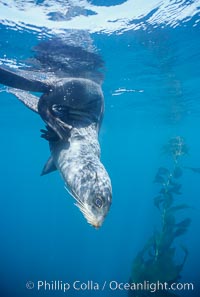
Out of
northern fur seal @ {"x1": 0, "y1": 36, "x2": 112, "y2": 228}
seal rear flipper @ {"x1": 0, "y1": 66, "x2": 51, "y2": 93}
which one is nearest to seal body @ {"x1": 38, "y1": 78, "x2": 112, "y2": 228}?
northern fur seal @ {"x1": 0, "y1": 36, "x2": 112, "y2": 228}

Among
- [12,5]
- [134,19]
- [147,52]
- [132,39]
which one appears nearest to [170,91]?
[147,52]

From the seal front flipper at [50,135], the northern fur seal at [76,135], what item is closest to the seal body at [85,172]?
the northern fur seal at [76,135]

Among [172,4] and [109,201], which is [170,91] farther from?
[109,201]

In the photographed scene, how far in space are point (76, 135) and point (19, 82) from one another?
1.72 meters

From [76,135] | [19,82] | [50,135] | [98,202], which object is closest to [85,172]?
[98,202]

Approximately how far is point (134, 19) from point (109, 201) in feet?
23.9

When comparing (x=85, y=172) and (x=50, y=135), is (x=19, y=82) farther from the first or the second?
(x=85, y=172)

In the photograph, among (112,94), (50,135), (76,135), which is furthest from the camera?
(112,94)

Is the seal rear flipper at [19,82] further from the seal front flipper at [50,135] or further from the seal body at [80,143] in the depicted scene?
the seal front flipper at [50,135]

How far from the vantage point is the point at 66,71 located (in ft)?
40.8

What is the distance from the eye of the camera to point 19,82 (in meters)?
6.25

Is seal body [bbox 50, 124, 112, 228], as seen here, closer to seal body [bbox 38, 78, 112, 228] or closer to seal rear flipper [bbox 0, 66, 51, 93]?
seal body [bbox 38, 78, 112, 228]

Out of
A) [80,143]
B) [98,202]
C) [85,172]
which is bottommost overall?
[98,202]

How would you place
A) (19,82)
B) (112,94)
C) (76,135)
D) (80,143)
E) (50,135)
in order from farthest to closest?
1. (112,94)
2. (19,82)
3. (76,135)
4. (80,143)
5. (50,135)
